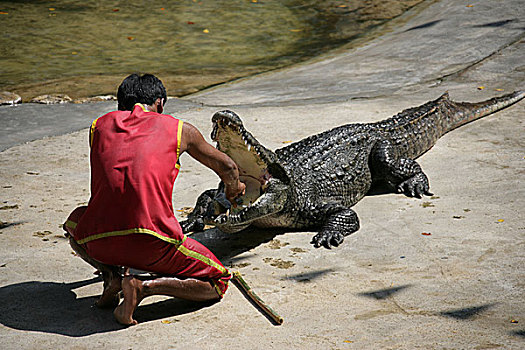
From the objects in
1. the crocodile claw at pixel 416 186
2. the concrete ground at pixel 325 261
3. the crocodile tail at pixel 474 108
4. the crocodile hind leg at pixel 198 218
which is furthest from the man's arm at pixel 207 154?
the crocodile tail at pixel 474 108

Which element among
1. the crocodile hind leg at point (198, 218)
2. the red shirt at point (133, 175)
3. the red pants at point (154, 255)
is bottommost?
the crocodile hind leg at point (198, 218)

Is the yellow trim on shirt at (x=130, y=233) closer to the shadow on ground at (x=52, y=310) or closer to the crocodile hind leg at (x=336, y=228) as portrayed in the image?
the shadow on ground at (x=52, y=310)

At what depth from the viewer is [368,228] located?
14.6ft

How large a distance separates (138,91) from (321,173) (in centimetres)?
207

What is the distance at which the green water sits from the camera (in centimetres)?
995

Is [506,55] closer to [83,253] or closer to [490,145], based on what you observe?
[490,145]

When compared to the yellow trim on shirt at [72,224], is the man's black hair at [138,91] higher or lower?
higher

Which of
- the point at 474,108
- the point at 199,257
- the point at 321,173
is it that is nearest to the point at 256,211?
the point at 199,257

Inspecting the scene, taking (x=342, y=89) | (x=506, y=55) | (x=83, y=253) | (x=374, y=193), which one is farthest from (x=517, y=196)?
(x=506, y=55)

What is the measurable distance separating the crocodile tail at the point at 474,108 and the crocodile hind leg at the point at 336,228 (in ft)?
8.55

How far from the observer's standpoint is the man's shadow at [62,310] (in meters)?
3.12

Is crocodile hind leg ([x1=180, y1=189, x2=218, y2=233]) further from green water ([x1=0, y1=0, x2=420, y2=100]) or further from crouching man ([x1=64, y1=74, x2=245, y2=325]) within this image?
green water ([x1=0, y1=0, x2=420, y2=100])

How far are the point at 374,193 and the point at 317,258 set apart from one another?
1550 millimetres

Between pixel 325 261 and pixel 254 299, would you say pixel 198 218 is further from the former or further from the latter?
pixel 254 299
